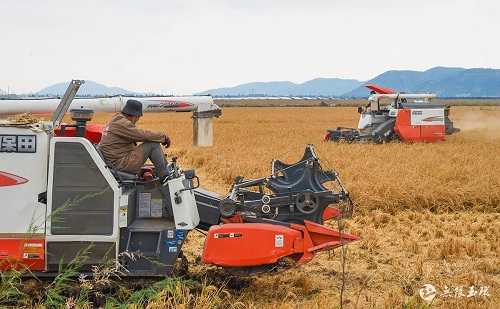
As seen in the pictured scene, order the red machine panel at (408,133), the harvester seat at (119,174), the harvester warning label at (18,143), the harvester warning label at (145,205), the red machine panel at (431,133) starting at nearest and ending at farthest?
the harvester warning label at (18,143) → the harvester seat at (119,174) → the harvester warning label at (145,205) → the red machine panel at (408,133) → the red machine panel at (431,133)

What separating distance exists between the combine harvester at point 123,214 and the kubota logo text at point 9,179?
10mm

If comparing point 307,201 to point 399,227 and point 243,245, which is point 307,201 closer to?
point 243,245

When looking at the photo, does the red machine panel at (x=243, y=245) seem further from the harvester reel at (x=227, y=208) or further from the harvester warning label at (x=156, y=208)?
the harvester warning label at (x=156, y=208)

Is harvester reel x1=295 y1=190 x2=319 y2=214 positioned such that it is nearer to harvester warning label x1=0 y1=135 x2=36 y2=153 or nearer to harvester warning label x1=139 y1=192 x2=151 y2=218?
harvester warning label x1=139 y1=192 x2=151 y2=218

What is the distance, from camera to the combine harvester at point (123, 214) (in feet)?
20.3

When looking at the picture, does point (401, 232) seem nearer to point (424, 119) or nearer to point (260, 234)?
point (260, 234)

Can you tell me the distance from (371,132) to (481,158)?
7.15 meters

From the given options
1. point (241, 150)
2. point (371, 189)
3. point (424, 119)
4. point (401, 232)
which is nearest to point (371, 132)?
point (424, 119)

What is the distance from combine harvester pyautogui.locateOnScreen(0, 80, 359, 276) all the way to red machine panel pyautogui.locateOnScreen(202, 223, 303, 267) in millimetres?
11

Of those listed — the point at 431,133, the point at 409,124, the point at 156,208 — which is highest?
the point at 409,124

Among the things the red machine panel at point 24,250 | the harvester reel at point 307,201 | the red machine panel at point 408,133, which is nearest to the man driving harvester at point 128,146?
the red machine panel at point 24,250

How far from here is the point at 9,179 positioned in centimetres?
615

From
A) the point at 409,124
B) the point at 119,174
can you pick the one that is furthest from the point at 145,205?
the point at 409,124

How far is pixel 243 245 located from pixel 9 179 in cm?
250
